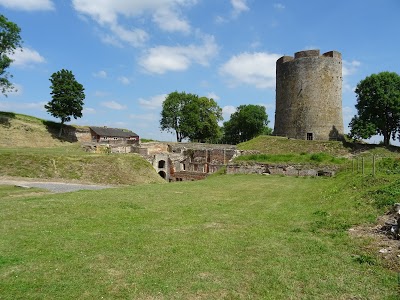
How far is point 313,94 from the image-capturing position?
4106 centimetres

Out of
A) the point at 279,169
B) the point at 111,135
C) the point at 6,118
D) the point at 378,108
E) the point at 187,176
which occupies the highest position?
the point at 378,108

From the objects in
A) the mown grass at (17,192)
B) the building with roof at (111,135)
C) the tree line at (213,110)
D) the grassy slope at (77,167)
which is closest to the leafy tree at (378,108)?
the tree line at (213,110)

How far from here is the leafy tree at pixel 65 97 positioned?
5319 cm

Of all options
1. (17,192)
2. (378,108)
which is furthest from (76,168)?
(378,108)

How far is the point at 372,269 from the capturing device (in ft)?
20.1

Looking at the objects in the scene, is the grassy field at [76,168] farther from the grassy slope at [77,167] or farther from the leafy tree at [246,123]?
the leafy tree at [246,123]

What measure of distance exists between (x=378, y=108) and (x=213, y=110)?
37121 mm

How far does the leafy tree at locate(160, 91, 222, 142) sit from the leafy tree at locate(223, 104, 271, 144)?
7.70 meters

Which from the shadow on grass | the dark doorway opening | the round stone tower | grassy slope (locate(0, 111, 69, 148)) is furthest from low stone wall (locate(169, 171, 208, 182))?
the shadow on grass

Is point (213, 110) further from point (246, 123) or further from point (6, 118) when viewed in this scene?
point (6, 118)

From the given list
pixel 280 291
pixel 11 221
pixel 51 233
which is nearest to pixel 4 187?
pixel 11 221

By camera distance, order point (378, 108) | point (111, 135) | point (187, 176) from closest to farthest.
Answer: point (378, 108) → point (187, 176) → point (111, 135)

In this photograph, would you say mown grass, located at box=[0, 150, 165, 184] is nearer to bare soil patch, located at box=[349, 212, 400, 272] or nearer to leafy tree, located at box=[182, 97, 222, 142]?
bare soil patch, located at box=[349, 212, 400, 272]

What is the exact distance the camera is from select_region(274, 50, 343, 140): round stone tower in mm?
40688
